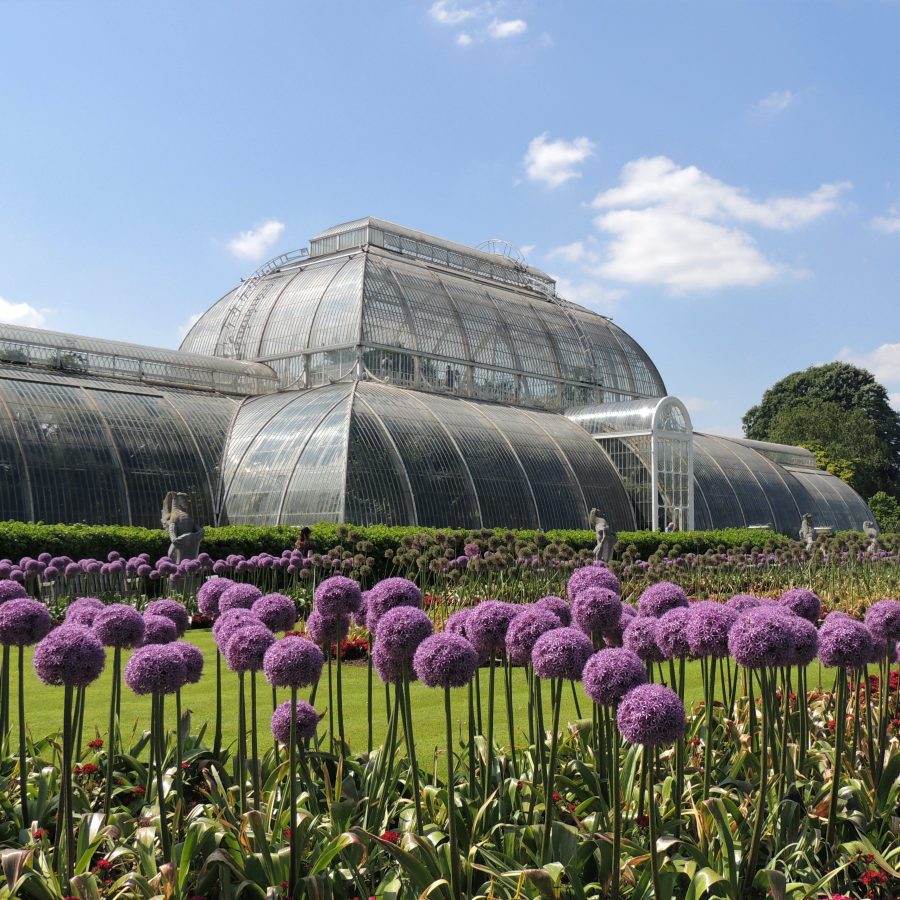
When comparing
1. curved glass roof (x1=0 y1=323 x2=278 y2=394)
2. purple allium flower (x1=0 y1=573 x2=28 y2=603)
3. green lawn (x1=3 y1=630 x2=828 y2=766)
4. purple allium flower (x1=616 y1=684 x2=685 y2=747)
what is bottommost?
green lawn (x1=3 y1=630 x2=828 y2=766)

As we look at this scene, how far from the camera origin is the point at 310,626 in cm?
641

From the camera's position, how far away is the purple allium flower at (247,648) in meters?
5.12

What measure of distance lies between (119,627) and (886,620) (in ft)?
14.9

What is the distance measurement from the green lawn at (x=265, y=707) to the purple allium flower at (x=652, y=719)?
4.07 metres

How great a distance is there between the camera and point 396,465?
30.7 metres

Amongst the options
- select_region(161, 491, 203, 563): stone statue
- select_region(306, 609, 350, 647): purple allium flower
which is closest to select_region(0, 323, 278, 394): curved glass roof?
select_region(161, 491, 203, 563): stone statue

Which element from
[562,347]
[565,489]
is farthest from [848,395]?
[565,489]

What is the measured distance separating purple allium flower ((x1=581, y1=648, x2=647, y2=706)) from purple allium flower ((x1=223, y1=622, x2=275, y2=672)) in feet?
5.52

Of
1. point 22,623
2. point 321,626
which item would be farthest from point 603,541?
point 22,623

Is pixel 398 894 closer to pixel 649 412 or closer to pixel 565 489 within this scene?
pixel 565 489

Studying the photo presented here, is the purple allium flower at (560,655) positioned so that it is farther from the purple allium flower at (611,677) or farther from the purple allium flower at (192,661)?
the purple allium flower at (192,661)

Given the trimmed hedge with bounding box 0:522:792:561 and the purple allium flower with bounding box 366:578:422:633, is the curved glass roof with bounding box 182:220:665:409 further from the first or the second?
the purple allium flower with bounding box 366:578:422:633

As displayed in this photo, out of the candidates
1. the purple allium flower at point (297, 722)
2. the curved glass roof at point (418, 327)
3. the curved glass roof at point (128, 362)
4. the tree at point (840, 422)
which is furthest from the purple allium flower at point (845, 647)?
the tree at point (840, 422)

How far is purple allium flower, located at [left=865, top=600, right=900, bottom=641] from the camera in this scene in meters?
6.16
